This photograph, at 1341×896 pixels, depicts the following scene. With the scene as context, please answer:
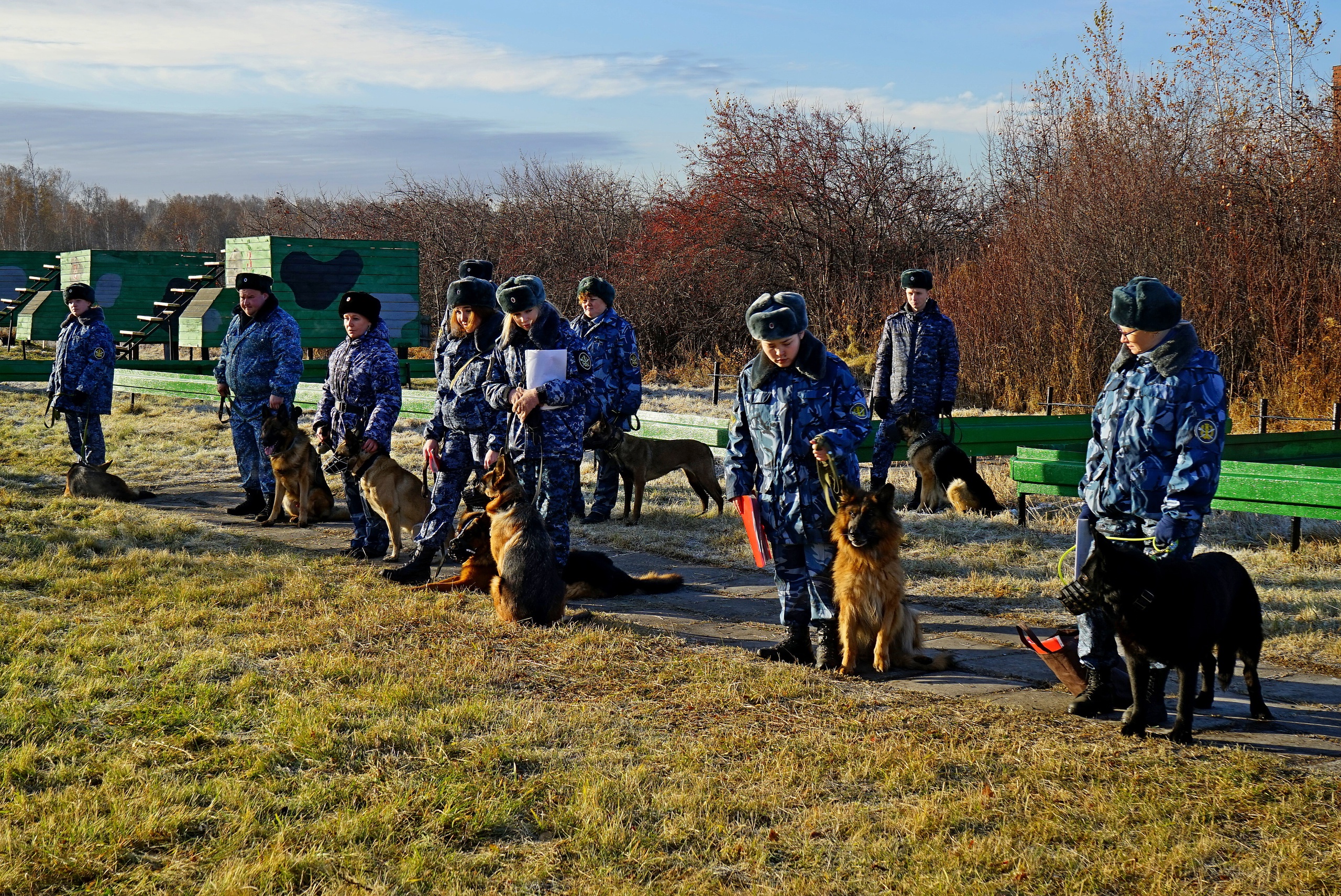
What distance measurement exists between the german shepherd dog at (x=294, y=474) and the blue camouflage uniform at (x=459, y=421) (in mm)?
2352

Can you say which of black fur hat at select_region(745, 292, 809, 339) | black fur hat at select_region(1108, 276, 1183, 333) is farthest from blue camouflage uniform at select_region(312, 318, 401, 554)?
black fur hat at select_region(1108, 276, 1183, 333)

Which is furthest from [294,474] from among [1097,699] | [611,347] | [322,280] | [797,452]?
[322,280]

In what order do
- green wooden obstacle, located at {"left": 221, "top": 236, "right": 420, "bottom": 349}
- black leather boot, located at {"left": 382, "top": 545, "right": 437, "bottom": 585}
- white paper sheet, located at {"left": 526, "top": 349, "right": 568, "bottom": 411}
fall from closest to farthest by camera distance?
1. white paper sheet, located at {"left": 526, "top": 349, "right": 568, "bottom": 411}
2. black leather boot, located at {"left": 382, "top": 545, "right": 437, "bottom": 585}
3. green wooden obstacle, located at {"left": 221, "top": 236, "right": 420, "bottom": 349}

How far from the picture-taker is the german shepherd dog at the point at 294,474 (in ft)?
31.9

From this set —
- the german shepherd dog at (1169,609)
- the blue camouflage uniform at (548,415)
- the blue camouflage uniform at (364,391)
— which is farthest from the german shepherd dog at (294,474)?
the german shepherd dog at (1169,609)

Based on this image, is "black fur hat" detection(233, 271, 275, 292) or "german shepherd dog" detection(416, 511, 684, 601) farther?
"black fur hat" detection(233, 271, 275, 292)

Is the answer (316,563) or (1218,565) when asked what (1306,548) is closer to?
(1218,565)

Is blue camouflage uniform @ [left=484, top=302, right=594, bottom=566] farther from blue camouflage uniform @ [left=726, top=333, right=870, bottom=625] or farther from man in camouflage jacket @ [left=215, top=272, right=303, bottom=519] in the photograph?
man in camouflage jacket @ [left=215, top=272, right=303, bottom=519]

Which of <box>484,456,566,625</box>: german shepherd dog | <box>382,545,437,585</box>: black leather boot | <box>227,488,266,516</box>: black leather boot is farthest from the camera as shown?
<box>227,488,266,516</box>: black leather boot

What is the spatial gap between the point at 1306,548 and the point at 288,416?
8077 mm

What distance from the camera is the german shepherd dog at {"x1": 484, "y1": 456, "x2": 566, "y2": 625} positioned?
21.4 ft

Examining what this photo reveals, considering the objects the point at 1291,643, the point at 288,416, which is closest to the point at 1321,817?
the point at 1291,643

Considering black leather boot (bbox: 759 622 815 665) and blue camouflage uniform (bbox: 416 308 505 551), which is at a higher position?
blue camouflage uniform (bbox: 416 308 505 551)

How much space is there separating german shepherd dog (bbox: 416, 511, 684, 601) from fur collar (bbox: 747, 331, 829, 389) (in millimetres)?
2212
